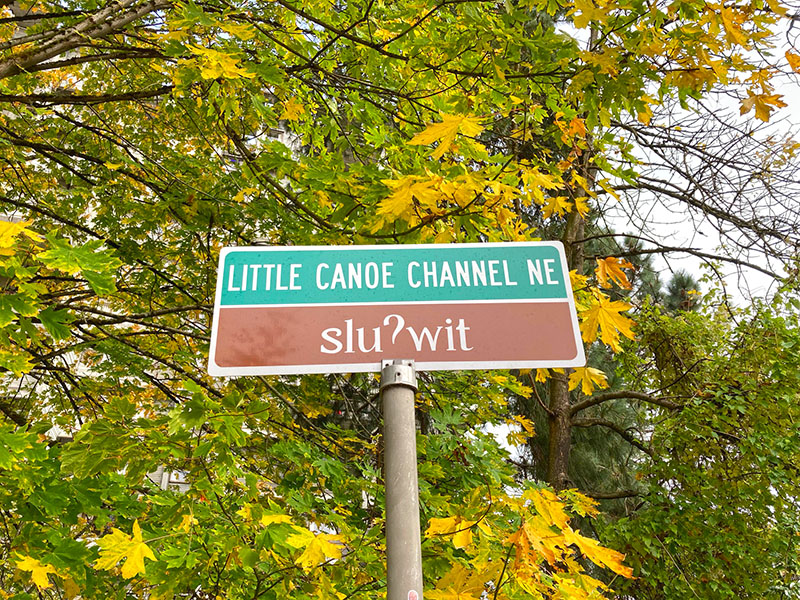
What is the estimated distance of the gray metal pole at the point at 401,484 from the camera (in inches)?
30.4

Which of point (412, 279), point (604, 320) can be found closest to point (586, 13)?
point (604, 320)

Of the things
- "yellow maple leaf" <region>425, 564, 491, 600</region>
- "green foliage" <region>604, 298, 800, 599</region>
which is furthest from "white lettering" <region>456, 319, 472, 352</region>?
"green foliage" <region>604, 298, 800, 599</region>

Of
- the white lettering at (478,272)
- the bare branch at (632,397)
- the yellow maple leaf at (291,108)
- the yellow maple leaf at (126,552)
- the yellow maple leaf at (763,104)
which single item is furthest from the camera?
the bare branch at (632,397)

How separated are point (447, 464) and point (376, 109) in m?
1.75

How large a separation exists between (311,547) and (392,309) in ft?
2.31

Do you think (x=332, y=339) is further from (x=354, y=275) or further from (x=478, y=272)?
(x=478, y=272)

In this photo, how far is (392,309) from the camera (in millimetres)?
1067

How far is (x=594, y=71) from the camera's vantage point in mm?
1728

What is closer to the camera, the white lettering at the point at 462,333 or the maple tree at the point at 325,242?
the white lettering at the point at 462,333

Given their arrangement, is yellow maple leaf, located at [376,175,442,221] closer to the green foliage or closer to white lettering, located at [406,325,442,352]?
white lettering, located at [406,325,442,352]

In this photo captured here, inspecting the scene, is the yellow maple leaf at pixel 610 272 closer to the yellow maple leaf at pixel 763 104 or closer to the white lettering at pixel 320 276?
the yellow maple leaf at pixel 763 104

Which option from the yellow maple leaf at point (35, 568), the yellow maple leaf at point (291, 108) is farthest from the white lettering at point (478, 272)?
the yellow maple leaf at point (291, 108)

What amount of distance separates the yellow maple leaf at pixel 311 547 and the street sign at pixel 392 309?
0.58 meters

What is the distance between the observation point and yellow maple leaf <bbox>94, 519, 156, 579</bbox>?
1287 mm
